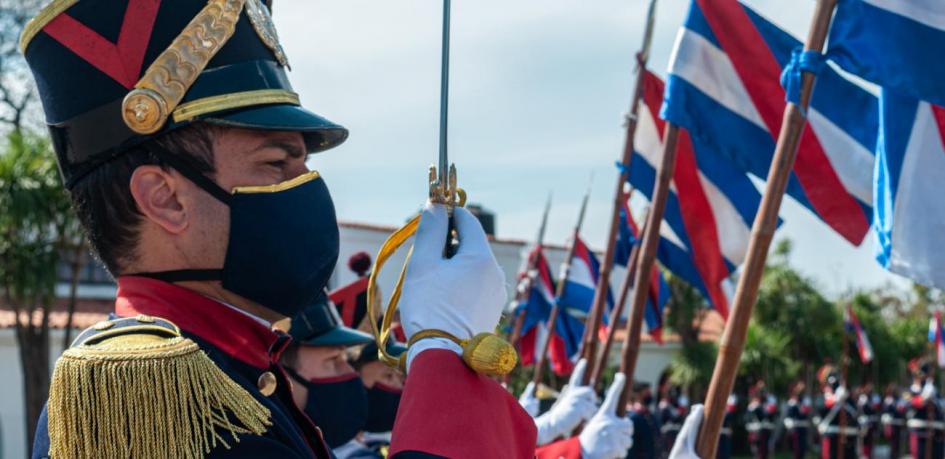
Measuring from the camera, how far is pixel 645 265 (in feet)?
20.0

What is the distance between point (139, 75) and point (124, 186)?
214 millimetres

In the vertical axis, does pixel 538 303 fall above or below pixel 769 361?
above

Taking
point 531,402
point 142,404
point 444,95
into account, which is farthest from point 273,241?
point 531,402

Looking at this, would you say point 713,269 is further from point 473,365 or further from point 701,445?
point 473,365

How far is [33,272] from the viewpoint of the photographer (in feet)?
52.8

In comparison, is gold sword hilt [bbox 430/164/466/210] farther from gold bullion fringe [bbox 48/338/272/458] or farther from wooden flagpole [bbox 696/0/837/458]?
wooden flagpole [bbox 696/0/837/458]

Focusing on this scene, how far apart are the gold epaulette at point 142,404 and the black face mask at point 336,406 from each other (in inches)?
114

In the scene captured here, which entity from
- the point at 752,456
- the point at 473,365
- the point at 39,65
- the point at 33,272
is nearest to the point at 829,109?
the point at 473,365

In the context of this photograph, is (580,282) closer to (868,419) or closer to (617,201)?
(617,201)

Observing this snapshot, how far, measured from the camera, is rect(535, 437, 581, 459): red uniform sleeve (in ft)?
14.7

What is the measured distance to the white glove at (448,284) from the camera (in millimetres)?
2326

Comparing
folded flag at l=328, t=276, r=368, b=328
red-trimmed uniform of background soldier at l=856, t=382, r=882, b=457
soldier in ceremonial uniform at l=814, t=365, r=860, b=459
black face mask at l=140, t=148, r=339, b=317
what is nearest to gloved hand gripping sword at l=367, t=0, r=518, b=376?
black face mask at l=140, t=148, r=339, b=317

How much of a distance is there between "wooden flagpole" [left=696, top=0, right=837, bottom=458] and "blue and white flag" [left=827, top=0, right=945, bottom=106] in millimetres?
870

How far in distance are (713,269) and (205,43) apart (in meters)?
6.43
